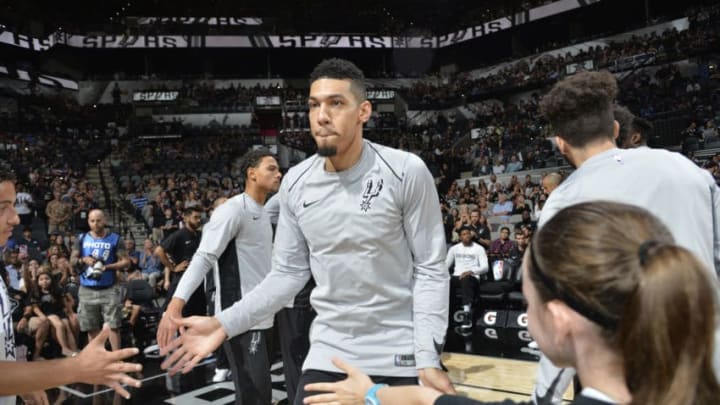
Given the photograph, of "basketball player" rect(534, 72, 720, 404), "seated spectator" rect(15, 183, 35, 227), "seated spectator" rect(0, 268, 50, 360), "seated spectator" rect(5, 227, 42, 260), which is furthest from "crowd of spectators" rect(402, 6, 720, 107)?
"seated spectator" rect(0, 268, 50, 360)

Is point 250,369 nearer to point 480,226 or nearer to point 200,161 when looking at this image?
point 480,226

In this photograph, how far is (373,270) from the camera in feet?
7.45

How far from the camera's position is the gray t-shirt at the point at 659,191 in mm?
1949

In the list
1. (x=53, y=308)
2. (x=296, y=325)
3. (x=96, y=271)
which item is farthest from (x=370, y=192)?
(x=53, y=308)

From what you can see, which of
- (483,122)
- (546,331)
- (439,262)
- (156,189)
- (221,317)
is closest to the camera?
(546,331)

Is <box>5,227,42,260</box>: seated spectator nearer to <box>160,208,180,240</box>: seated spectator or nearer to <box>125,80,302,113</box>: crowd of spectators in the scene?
<box>160,208,180,240</box>: seated spectator

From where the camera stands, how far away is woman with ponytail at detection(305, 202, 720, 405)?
3.23ft

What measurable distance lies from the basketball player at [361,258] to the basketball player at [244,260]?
1.14 m

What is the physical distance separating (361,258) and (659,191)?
1119 millimetres

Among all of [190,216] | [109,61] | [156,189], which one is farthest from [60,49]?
[190,216]

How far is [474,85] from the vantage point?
2858cm

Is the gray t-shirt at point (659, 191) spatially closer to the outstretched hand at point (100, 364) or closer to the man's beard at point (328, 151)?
the man's beard at point (328, 151)

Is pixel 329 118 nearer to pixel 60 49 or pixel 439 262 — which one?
pixel 439 262

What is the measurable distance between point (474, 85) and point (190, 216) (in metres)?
24.2
